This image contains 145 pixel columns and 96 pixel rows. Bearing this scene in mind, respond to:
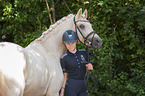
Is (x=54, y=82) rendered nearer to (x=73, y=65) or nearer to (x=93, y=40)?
(x=73, y=65)

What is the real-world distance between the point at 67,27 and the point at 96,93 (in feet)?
10.1

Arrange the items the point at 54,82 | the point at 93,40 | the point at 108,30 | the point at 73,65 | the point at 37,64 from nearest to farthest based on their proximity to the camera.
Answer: the point at 37,64, the point at 54,82, the point at 73,65, the point at 93,40, the point at 108,30

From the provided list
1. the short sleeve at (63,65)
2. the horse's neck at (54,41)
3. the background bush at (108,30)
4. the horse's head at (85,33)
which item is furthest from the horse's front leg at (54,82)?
the background bush at (108,30)

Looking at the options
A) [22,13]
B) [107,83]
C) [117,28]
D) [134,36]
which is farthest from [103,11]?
[22,13]

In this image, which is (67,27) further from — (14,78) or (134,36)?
(134,36)

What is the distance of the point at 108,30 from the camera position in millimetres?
5871

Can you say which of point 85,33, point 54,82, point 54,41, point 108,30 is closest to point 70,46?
point 54,41

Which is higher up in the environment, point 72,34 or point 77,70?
point 72,34

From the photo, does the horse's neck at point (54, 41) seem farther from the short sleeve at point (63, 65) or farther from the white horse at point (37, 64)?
the short sleeve at point (63, 65)

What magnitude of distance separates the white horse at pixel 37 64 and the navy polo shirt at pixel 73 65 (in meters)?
0.11

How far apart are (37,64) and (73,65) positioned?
0.64 meters

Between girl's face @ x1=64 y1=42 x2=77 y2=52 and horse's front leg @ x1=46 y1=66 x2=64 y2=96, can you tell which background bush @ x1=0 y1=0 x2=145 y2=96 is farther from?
horse's front leg @ x1=46 y1=66 x2=64 y2=96

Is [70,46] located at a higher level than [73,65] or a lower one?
higher

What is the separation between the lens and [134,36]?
18.2 feet
